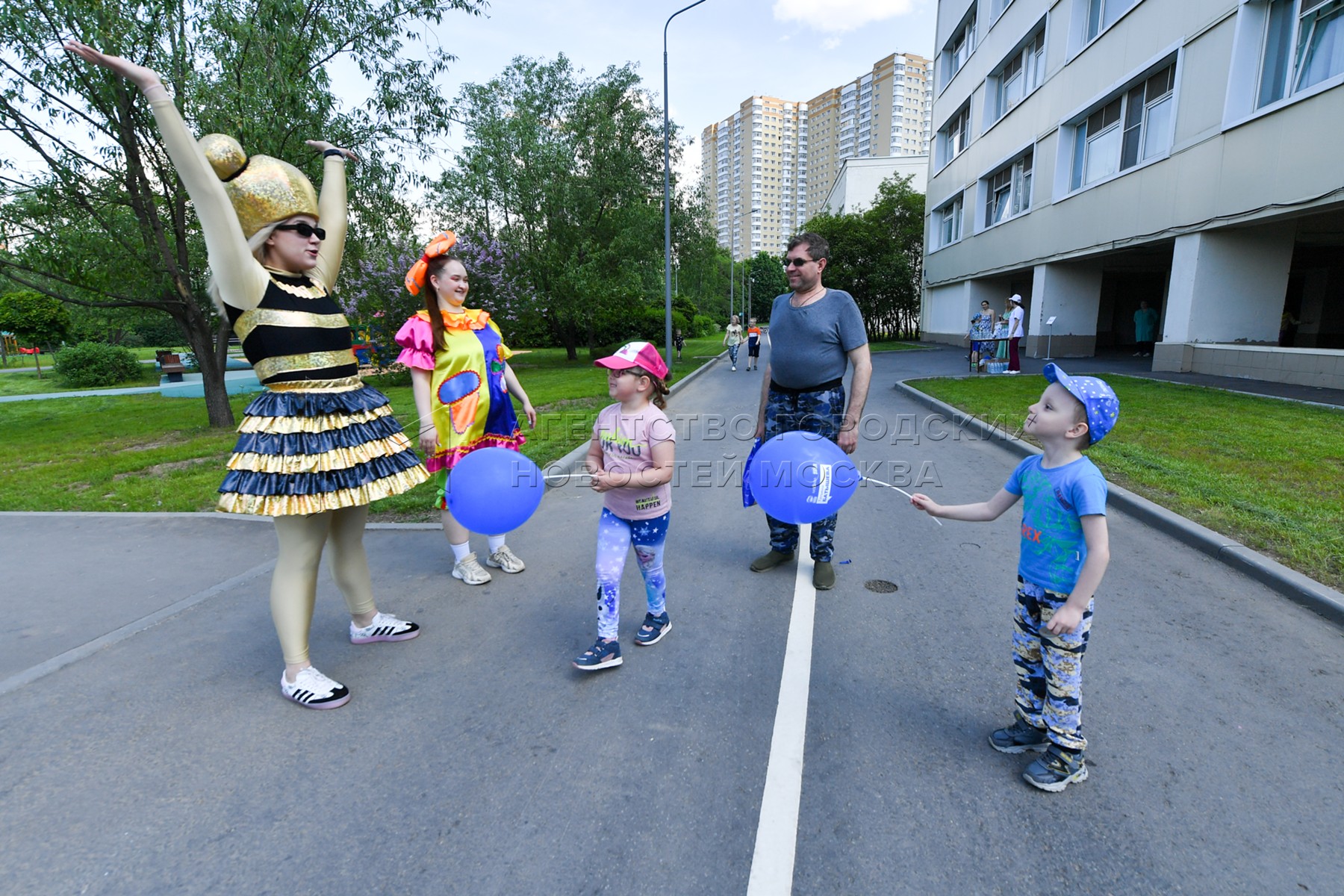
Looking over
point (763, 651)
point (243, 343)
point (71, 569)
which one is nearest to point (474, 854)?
point (763, 651)

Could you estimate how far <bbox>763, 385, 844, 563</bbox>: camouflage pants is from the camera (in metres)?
4.18

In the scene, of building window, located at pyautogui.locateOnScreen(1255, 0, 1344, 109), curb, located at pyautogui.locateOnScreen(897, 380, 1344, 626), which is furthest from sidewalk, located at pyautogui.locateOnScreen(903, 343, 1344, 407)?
building window, located at pyautogui.locateOnScreen(1255, 0, 1344, 109)

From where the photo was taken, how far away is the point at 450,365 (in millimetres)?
4062

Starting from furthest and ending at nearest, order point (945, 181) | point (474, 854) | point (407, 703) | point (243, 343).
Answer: point (945, 181) < point (407, 703) < point (243, 343) < point (474, 854)

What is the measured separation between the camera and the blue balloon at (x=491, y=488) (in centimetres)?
312

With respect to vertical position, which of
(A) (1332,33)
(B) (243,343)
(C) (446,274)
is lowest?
(B) (243,343)

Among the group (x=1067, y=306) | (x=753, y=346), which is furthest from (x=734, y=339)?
(x=1067, y=306)

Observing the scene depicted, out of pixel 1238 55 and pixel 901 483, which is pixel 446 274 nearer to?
pixel 901 483

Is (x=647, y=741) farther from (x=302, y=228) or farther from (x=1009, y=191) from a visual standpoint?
(x=1009, y=191)

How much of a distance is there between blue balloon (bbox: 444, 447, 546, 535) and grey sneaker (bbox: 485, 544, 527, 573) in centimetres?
157

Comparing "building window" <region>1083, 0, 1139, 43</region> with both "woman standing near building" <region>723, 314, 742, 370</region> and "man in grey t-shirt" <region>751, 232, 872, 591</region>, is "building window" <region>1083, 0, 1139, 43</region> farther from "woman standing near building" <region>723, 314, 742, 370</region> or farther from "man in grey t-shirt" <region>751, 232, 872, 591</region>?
"man in grey t-shirt" <region>751, 232, 872, 591</region>

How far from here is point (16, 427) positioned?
1353 centimetres

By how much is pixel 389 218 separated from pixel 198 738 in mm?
11706

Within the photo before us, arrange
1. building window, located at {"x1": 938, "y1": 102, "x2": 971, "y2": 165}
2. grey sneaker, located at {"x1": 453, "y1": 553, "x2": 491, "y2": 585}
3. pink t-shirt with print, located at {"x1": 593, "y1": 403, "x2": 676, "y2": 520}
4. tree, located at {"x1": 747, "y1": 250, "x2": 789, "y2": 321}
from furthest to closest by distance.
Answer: tree, located at {"x1": 747, "y1": 250, "x2": 789, "y2": 321} < building window, located at {"x1": 938, "y1": 102, "x2": 971, "y2": 165} < grey sneaker, located at {"x1": 453, "y1": 553, "x2": 491, "y2": 585} < pink t-shirt with print, located at {"x1": 593, "y1": 403, "x2": 676, "y2": 520}
